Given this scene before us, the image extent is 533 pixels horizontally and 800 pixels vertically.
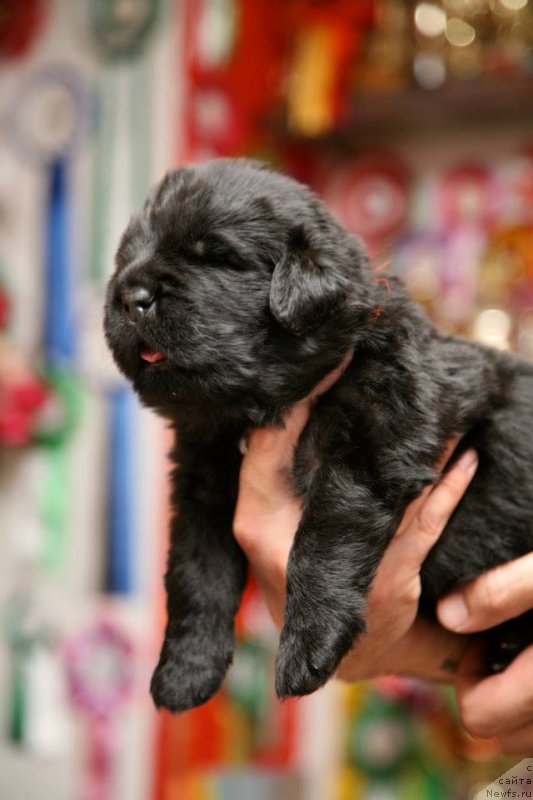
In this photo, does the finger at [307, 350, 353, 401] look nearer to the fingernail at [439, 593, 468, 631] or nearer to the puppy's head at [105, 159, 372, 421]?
the puppy's head at [105, 159, 372, 421]

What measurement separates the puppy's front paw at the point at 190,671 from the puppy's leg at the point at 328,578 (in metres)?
0.20

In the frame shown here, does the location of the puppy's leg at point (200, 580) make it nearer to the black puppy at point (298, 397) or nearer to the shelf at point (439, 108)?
the black puppy at point (298, 397)

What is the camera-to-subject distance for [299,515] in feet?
4.80

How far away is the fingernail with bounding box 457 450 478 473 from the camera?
1433 millimetres

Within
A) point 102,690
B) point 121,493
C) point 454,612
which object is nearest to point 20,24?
point 121,493

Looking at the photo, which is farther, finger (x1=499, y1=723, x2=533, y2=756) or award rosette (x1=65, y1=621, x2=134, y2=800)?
award rosette (x1=65, y1=621, x2=134, y2=800)

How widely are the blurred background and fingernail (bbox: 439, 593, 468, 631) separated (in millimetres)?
1548

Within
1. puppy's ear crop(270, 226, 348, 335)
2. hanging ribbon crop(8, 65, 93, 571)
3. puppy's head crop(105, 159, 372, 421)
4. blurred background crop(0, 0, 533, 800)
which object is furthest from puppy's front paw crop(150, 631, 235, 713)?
hanging ribbon crop(8, 65, 93, 571)

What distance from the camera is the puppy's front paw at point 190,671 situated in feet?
4.55

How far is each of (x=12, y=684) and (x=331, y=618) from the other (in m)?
2.21

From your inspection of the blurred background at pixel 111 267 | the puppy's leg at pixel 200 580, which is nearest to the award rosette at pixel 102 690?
the blurred background at pixel 111 267

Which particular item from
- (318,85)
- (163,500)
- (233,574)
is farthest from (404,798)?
(318,85)

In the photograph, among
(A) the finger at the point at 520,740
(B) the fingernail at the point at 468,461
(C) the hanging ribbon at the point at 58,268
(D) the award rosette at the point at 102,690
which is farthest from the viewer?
(C) the hanging ribbon at the point at 58,268

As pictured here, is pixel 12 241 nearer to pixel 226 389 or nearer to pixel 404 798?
pixel 226 389
